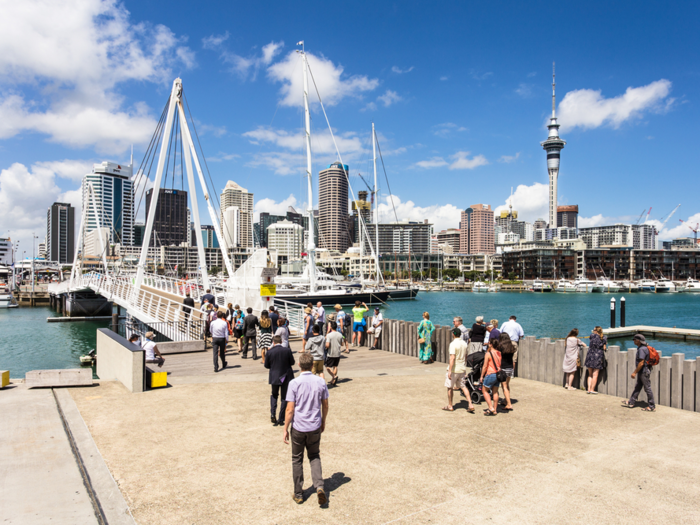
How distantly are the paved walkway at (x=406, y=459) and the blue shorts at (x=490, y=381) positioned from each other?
642mm

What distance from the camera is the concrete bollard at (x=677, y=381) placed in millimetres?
9750

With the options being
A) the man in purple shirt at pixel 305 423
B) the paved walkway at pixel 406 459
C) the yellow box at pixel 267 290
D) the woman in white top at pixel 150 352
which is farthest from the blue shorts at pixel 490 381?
the yellow box at pixel 267 290

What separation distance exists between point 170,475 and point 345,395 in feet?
16.6

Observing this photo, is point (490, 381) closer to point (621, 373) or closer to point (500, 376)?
point (500, 376)

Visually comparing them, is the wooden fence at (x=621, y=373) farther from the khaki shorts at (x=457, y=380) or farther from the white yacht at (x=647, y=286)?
the white yacht at (x=647, y=286)

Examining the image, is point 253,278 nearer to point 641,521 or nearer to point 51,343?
point 641,521

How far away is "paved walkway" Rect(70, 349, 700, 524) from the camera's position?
17.8 feet

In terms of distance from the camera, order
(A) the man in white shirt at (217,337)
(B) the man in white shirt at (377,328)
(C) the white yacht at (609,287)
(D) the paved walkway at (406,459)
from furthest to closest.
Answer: (C) the white yacht at (609,287)
(B) the man in white shirt at (377,328)
(A) the man in white shirt at (217,337)
(D) the paved walkway at (406,459)

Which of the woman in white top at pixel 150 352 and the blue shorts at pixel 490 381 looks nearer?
the blue shorts at pixel 490 381

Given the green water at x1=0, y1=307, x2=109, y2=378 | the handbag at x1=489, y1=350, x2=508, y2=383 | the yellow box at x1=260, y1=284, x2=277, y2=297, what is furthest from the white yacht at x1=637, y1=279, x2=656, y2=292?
the handbag at x1=489, y1=350, x2=508, y2=383

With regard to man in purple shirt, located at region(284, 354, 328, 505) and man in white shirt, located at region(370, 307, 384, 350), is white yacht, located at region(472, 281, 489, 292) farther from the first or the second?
man in purple shirt, located at region(284, 354, 328, 505)

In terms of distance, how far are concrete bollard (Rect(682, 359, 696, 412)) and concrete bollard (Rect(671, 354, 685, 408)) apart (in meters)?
0.07

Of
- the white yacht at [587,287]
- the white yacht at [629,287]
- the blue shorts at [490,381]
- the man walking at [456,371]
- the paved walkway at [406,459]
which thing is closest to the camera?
the paved walkway at [406,459]

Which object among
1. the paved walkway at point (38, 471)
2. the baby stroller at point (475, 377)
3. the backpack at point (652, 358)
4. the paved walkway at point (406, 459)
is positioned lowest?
the paved walkway at point (406, 459)
